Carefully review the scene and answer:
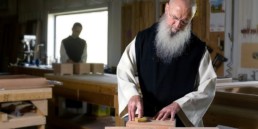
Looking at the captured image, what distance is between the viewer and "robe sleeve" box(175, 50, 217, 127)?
4.71 ft

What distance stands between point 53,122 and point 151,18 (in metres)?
2.06

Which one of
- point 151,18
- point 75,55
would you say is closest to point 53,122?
point 75,55

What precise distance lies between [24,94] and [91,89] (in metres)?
0.93

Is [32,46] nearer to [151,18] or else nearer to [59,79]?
[151,18]

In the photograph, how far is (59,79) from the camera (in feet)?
11.4

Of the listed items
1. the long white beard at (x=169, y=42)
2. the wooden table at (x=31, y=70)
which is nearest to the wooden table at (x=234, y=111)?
the long white beard at (x=169, y=42)

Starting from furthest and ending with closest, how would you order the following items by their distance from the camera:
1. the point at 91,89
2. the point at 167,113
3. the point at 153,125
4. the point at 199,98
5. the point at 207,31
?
the point at 207,31, the point at 91,89, the point at 199,98, the point at 167,113, the point at 153,125

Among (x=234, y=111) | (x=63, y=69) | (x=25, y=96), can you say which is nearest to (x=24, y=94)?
(x=25, y=96)

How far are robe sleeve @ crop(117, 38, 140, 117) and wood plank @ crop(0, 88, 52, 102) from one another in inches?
33.4

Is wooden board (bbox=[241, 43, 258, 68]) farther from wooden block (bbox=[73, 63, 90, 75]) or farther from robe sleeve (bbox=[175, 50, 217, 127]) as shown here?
robe sleeve (bbox=[175, 50, 217, 127])

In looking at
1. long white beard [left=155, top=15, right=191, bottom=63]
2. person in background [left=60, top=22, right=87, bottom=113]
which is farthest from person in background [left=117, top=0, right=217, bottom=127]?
person in background [left=60, top=22, right=87, bottom=113]

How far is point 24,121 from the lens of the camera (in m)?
2.17

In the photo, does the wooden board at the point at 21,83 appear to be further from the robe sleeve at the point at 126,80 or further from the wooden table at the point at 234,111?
the wooden table at the point at 234,111

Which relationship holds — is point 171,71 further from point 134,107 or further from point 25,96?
point 25,96
